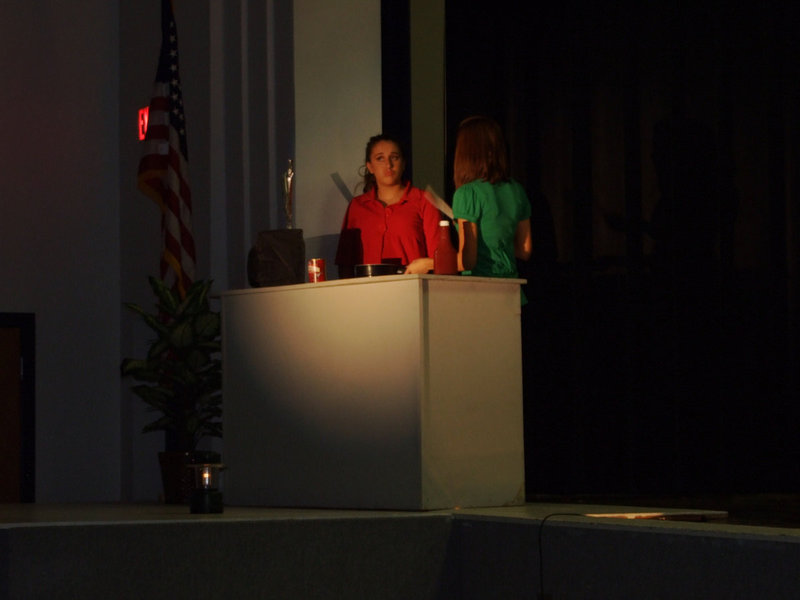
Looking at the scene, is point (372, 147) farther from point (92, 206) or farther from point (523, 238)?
point (92, 206)

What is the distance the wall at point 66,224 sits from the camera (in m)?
6.50

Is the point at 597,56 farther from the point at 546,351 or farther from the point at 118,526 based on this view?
the point at 118,526

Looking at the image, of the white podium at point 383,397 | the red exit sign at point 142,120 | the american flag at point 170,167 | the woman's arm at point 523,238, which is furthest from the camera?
the red exit sign at point 142,120

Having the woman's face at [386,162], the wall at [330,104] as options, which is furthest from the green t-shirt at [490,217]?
the wall at [330,104]

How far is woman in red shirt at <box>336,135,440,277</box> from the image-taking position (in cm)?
462

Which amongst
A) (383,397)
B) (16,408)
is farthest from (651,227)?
(16,408)

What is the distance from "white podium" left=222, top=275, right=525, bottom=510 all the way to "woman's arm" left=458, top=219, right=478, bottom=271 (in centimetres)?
19

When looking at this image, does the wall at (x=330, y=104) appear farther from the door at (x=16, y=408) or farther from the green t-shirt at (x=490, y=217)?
the door at (x=16, y=408)

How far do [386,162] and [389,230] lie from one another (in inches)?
9.7

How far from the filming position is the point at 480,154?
4273mm

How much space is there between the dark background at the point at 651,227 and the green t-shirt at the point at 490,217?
3.37 ft

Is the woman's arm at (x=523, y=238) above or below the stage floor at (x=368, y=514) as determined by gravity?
above

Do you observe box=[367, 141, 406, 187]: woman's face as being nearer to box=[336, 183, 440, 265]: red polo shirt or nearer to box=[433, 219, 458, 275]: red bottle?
box=[336, 183, 440, 265]: red polo shirt

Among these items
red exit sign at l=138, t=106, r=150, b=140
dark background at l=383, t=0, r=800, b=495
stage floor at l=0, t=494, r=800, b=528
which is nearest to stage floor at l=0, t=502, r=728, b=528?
stage floor at l=0, t=494, r=800, b=528
